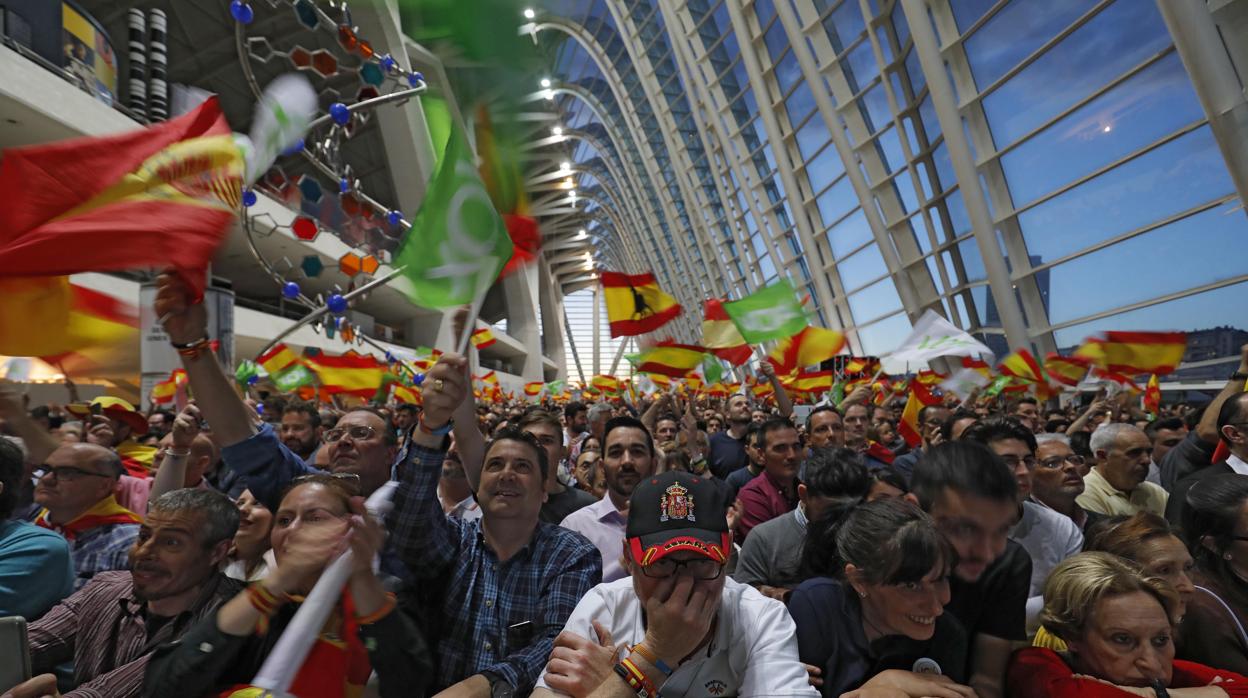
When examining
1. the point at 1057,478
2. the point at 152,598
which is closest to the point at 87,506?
the point at 152,598

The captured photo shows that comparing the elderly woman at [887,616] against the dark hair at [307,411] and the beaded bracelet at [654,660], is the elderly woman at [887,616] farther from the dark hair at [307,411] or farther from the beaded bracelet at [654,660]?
the dark hair at [307,411]

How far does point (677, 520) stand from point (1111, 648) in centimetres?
130

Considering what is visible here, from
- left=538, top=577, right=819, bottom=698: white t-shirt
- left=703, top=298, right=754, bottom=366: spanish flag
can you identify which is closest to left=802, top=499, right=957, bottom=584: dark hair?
left=538, top=577, right=819, bottom=698: white t-shirt

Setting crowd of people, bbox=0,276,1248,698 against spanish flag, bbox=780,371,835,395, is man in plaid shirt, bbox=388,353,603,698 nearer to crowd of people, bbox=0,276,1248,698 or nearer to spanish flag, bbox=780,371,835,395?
crowd of people, bbox=0,276,1248,698

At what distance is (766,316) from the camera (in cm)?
802

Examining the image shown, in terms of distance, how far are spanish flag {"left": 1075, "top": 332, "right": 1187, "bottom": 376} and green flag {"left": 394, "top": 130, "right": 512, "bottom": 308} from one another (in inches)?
325

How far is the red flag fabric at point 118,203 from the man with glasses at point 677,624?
152 cm

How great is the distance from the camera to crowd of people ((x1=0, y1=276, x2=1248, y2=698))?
1788 mm

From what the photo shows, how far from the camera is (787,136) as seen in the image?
61.2 ft

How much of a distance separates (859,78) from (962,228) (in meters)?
4.02

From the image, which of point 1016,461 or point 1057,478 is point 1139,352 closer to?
point 1057,478

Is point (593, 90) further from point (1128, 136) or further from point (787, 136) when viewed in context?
point (1128, 136)

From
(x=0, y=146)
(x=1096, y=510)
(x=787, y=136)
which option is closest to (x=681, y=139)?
(x=787, y=136)

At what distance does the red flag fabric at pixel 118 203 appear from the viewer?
206 cm
